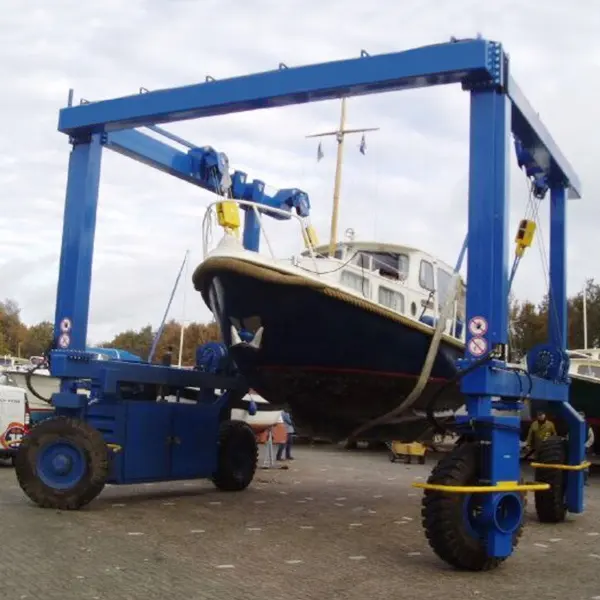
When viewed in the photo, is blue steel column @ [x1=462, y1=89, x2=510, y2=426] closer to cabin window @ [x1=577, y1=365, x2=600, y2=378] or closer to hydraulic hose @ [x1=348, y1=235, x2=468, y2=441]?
hydraulic hose @ [x1=348, y1=235, x2=468, y2=441]

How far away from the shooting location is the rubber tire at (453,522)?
6820mm

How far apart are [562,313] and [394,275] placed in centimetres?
234

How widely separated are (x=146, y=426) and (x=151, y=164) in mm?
3937

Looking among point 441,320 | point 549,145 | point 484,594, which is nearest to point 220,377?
point 441,320

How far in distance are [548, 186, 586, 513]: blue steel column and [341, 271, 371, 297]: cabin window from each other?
239 centimetres

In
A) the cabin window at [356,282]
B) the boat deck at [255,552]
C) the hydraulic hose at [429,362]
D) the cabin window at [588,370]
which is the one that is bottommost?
the boat deck at [255,552]

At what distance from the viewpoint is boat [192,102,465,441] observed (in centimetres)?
913

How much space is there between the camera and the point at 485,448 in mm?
7160

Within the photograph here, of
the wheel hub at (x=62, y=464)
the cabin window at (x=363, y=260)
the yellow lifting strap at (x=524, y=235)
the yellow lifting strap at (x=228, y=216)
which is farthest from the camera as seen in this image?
the cabin window at (x=363, y=260)

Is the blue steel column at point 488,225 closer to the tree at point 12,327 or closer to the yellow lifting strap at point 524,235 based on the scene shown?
the yellow lifting strap at point 524,235

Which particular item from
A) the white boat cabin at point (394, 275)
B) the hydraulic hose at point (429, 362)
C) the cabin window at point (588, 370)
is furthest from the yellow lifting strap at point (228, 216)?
the cabin window at point (588, 370)

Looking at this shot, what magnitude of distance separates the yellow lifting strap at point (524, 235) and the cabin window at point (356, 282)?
1952mm

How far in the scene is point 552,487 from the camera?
400 inches

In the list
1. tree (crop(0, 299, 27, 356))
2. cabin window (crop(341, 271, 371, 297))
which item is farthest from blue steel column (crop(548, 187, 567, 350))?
tree (crop(0, 299, 27, 356))
